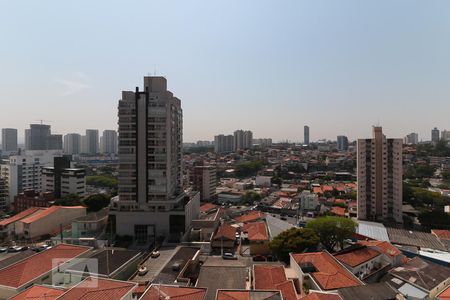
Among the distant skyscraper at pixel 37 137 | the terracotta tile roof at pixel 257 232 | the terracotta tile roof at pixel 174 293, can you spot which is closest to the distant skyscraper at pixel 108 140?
the distant skyscraper at pixel 37 137

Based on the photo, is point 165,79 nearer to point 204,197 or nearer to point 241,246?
point 241,246

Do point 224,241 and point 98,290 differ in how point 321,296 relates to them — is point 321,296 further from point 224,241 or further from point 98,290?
point 224,241

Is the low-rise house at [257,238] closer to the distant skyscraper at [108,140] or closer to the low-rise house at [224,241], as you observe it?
the low-rise house at [224,241]

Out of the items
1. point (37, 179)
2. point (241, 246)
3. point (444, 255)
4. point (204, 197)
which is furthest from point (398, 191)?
point (37, 179)

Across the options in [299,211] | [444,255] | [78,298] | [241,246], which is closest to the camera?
[78,298]

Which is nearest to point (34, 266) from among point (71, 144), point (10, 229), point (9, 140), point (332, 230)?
point (10, 229)
